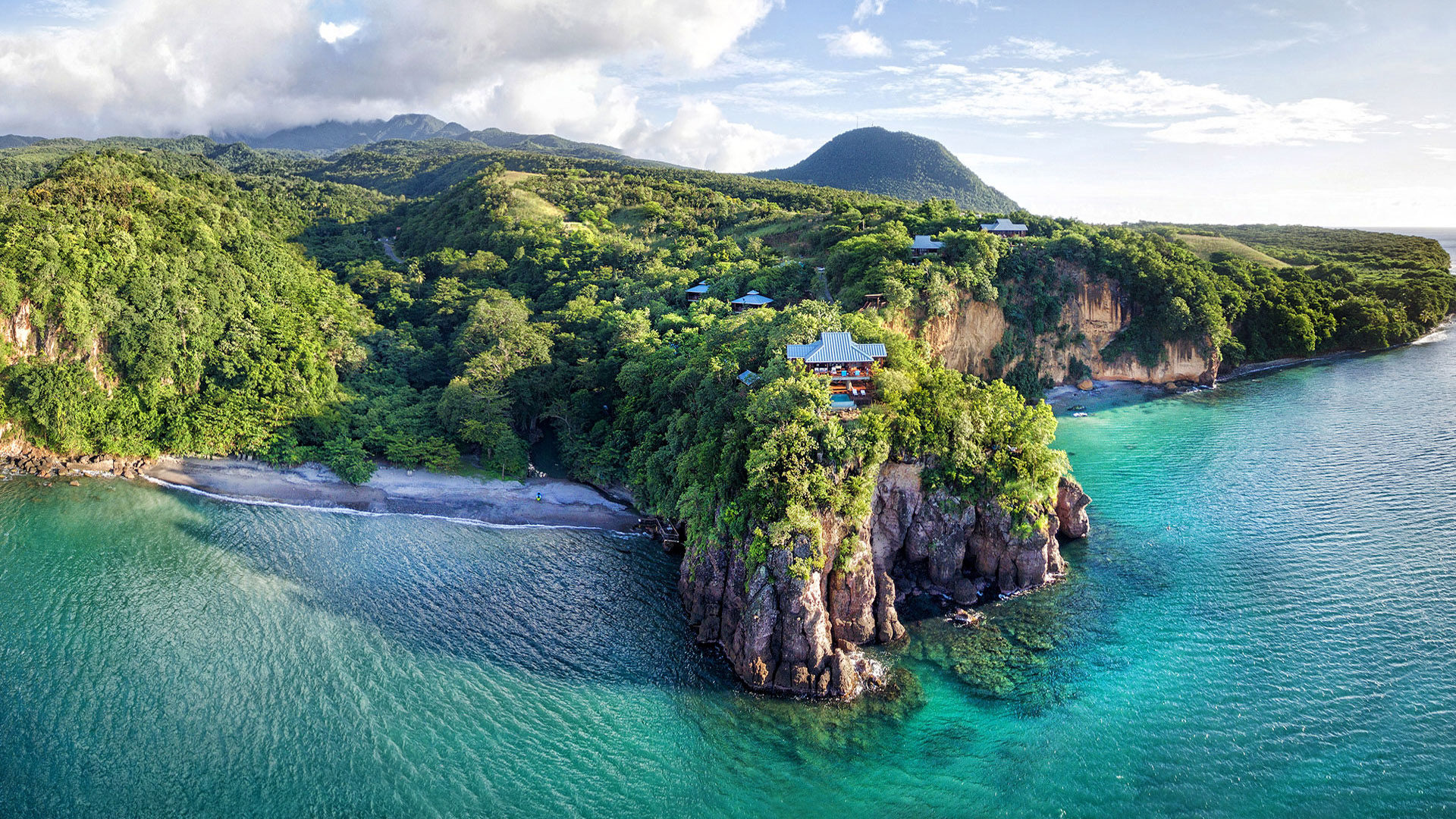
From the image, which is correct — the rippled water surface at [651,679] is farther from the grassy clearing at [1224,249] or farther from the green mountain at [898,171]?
the green mountain at [898,171]

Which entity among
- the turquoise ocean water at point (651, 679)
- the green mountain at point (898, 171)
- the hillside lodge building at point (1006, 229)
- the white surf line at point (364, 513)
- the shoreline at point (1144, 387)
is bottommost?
the turquoise ocean water at point (651, 679)

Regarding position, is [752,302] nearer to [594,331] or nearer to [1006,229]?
[594,331]

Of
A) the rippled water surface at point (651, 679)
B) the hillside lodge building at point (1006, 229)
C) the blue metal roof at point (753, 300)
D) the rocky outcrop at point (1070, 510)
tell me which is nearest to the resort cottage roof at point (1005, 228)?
the hillside lodge building at point (1006, 229)

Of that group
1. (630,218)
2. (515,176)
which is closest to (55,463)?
(630,218)

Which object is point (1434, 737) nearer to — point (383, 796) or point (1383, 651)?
point (1383, 651)

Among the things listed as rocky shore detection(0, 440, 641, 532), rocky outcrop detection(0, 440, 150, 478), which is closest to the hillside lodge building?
rocky shore detection(0, 440, 641, 532)

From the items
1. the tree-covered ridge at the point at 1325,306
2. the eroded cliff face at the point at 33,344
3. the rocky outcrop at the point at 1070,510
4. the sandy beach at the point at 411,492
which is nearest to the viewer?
the rocky outcrop at the point at 1070,510
